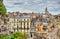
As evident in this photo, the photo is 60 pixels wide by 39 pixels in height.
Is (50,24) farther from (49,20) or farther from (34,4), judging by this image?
(34,4)

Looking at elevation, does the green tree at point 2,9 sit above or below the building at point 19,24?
above

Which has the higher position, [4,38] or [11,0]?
[11,0]

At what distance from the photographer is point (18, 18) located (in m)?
A: 10.1

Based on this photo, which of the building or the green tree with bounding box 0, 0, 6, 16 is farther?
the green tree with bounding box 0, 0, 6, 16

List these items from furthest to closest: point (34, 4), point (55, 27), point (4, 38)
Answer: point (34, 4)
point (55, 27)
point (4, 38)

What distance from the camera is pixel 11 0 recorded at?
1178 cm

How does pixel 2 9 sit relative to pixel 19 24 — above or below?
above

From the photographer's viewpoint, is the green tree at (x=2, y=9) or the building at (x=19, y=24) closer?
the building at (x=19, y=24)

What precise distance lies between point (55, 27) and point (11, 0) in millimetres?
2812

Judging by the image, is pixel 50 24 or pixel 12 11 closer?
pixel 50 24

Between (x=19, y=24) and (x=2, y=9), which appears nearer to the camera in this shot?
(x=19, y=24)

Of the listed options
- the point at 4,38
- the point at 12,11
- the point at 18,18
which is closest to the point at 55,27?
the point at 18,18

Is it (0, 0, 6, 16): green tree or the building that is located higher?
(0, 0, 6, 16): green tree

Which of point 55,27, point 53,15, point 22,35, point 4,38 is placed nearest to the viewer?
point 4,38
